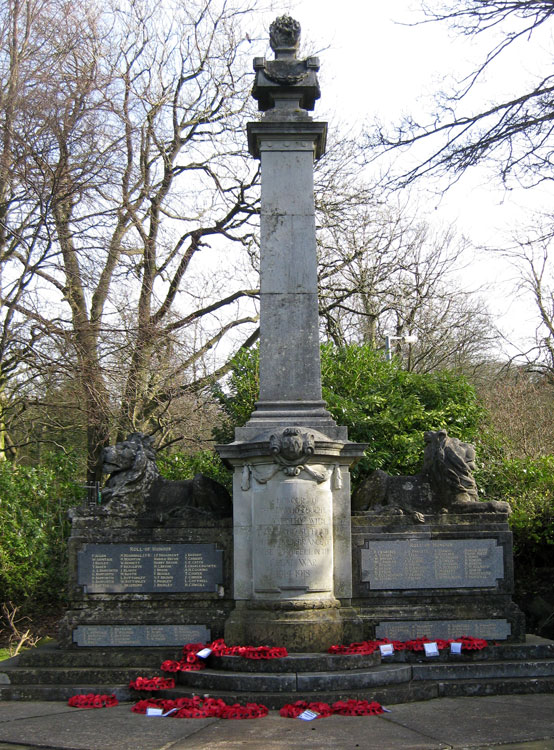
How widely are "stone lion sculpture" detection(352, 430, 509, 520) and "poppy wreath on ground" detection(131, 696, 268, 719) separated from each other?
280 centimetres

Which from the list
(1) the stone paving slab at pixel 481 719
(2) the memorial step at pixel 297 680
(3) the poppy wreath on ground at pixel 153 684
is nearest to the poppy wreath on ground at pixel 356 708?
(1) the stone paving slab at pixel 481 719

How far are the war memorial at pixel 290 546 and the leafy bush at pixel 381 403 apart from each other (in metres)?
4.23

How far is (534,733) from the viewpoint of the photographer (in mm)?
6145

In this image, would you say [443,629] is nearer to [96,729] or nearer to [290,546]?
[290,546]

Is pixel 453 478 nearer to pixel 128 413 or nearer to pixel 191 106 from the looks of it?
pixel 128 413

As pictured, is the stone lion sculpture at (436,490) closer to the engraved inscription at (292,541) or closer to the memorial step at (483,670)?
the engraved inscription at (292,541)

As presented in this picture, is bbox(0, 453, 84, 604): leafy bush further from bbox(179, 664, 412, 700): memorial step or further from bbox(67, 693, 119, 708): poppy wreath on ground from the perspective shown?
bbox(179, 664, 412, 700): memorial step

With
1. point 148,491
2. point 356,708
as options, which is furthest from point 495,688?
point 148,491

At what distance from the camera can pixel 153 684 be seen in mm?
7641

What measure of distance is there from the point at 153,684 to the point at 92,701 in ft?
1.81

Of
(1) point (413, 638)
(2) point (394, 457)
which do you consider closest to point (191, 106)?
(2) point (394, 457)

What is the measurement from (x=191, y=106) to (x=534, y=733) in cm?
A: 1688

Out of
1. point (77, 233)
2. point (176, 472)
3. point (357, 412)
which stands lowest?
point (176, 472)

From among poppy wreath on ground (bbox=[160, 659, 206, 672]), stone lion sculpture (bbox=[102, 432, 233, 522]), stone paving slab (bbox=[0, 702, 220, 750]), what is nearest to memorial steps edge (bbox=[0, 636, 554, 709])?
poppy wreath on ground (bbox=[160, 659, 206, 672])
